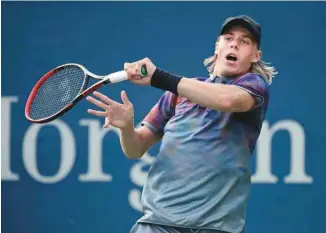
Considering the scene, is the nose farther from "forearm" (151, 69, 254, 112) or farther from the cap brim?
"forearm" (151, 69, 254, 112)

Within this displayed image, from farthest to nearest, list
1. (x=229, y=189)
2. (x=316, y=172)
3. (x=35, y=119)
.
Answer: (x=316, y=172)
(x=35, y=119)
(x=229, y=189)

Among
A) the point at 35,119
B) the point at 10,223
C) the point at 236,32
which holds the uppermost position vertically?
the point at 236,32

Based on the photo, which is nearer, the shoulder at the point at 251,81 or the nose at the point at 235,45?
the shoulder at the point at 251,81

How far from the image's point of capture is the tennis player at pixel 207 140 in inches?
174

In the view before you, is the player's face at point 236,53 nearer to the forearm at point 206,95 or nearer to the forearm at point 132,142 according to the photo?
the forearm at point 206,95

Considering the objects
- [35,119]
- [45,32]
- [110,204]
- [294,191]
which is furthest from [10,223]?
[35,119]

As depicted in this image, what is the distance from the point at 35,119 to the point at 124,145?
42cm

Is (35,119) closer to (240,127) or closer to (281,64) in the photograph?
(240,127)

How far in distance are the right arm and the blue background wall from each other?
218 cm

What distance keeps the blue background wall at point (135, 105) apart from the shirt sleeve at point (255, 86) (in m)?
2.50

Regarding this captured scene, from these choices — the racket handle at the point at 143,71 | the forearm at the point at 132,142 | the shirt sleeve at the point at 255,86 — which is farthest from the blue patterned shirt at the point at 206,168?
the racket handle at the point at 143,71

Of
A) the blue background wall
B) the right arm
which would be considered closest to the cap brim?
the right arm

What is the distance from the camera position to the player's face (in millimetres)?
4676

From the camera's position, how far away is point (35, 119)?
16.0 ft
